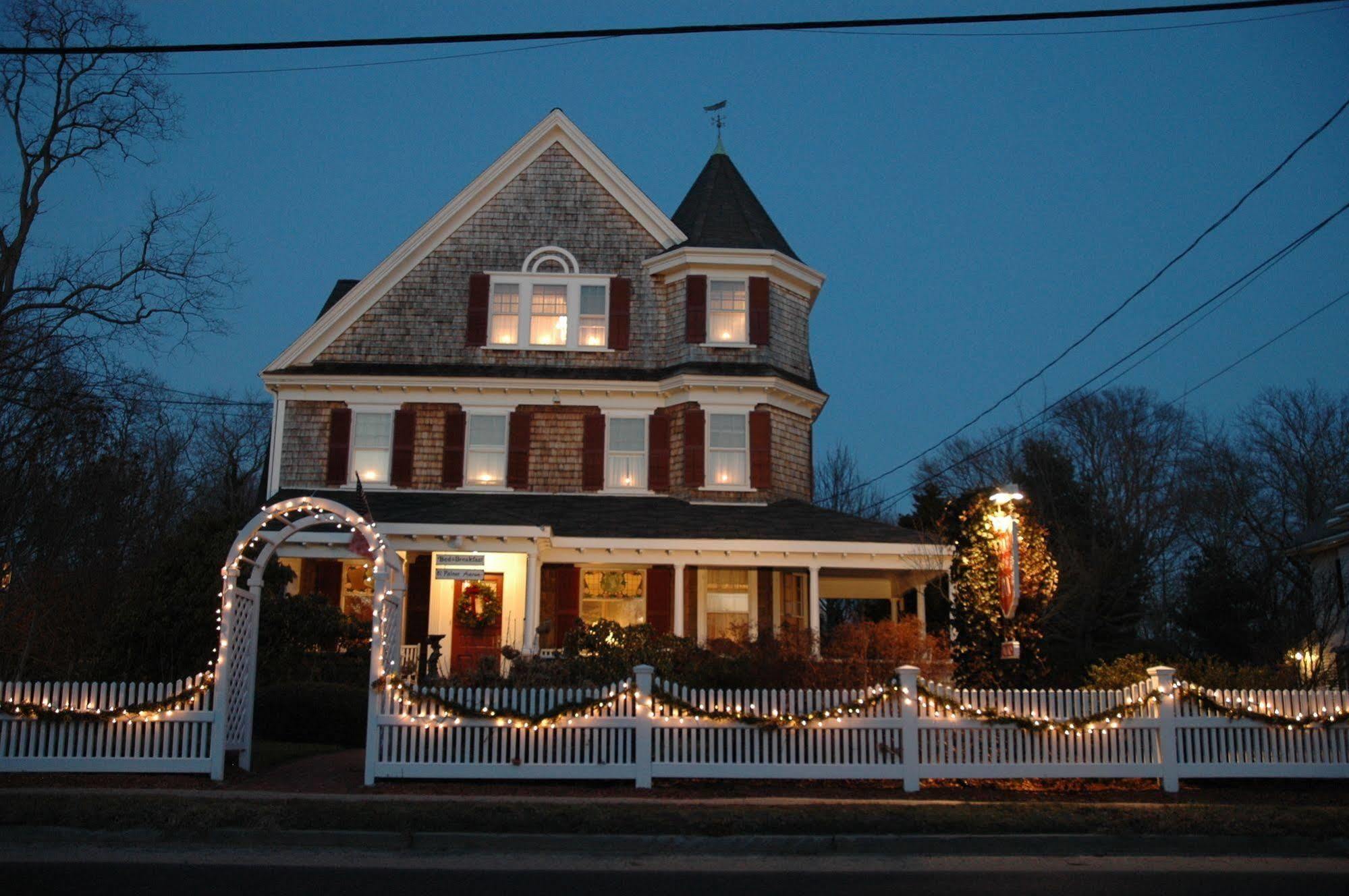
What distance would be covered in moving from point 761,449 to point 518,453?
190 inches

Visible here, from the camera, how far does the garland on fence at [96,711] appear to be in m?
12.0

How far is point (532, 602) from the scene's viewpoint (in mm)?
19453

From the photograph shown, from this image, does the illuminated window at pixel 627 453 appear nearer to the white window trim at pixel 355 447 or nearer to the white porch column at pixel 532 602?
the white porch column at pixel 532 602

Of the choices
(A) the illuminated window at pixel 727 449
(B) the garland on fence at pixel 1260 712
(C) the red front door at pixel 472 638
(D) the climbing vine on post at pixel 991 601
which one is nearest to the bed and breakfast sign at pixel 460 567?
(C) the red front door at pixel 472 638

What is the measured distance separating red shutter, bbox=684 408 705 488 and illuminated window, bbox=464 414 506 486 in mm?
3659

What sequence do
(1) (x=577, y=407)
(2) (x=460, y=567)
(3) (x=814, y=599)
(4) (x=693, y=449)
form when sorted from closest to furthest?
(2) (x=460, y=567)
(3) (x=814, y=599)
(4) (x=693, y=449)
(1) (x=577, y=407)

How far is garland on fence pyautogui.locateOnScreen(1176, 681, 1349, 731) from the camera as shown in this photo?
40.0ft

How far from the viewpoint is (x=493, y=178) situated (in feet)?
79.0

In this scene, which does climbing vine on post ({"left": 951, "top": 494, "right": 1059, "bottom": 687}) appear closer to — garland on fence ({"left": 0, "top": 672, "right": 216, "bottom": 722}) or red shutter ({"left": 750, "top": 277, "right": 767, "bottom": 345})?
red shutter ({"left": 750, "top": 277, "right": 767, "bottom": 345})

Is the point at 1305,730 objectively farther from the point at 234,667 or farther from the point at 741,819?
the point at 234,667

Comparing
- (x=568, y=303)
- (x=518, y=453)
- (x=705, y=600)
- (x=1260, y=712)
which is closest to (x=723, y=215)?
(x=568, y=303)

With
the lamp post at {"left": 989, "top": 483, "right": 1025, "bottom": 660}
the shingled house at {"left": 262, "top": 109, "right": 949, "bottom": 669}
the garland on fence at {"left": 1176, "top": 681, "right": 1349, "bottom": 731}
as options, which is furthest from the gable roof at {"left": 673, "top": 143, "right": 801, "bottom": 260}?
the garland on fence at {"left": 1176, "top": 681, "right": 1349, "bottom": 731}

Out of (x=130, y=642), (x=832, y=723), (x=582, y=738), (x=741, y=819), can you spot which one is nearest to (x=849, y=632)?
(x=832, y=723)

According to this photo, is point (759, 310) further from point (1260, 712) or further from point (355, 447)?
point (1260, 712)
